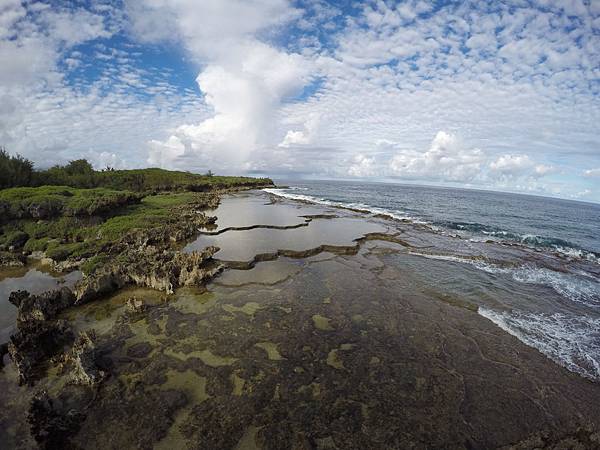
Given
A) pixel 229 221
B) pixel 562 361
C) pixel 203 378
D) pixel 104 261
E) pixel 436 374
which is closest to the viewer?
pixel 203 378

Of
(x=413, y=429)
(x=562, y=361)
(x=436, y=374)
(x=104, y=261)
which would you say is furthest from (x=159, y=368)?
(x=562, y=361)

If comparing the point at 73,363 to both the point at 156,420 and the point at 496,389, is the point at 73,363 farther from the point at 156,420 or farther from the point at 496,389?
the point at 496,389

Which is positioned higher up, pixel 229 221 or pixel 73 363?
pixel 229 221

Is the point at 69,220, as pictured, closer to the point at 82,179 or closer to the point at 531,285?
the point at 82,179

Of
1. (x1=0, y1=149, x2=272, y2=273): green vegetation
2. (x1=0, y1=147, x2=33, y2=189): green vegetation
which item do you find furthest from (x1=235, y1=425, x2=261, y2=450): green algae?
(x1=0, y1=147, x2=33, y2=189): green vegetation

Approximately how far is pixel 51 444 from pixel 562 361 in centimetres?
1536

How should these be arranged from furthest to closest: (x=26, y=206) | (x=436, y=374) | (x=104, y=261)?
1. (x=26, y=206)
2. (x=104, y=261)
3. (x=436, y=374)

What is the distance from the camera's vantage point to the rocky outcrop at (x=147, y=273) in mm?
12523

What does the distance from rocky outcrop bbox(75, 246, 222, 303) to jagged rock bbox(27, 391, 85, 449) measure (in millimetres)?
6276

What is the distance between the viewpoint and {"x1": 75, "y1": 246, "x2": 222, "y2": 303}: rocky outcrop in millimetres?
12523

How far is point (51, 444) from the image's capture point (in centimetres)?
607

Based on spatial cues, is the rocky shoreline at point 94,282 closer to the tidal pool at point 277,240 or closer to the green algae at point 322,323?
the tidal pool at point 277,240

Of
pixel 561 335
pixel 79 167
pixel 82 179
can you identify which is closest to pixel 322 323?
pixel 561 335

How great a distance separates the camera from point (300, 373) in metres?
8.60
